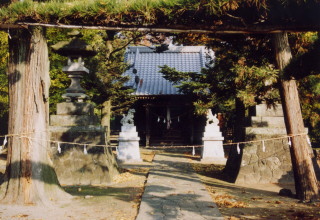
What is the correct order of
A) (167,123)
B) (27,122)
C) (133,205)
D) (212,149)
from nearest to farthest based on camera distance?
(27,122) → (133,205) → (212,149) → (167,123)

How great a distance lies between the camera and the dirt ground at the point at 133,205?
16.0 feet

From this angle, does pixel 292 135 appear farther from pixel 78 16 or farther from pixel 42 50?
pixel 42 50

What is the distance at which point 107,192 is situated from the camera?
6.89 meters

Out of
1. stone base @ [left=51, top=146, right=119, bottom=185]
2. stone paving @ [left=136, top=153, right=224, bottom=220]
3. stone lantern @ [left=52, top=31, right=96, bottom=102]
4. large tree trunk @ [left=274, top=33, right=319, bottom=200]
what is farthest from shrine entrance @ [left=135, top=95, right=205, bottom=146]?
large tree trunk @ [left=274, top=33, right=319, bottom=200]

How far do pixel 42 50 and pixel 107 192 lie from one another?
3.36 meters

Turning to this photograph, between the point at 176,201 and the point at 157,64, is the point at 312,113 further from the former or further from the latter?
the point at 157,64

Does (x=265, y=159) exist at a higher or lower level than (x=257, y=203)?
higher

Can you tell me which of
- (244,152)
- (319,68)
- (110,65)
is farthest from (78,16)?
(110,65)

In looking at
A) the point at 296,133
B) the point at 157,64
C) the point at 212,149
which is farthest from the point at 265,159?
the point at 157,64

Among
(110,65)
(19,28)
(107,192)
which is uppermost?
(110,65)

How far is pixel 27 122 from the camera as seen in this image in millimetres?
5457

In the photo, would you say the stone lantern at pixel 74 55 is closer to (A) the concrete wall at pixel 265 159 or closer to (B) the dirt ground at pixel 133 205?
(B) the dirt ground at pixel 133 205

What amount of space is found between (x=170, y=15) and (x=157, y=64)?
16.9 meters

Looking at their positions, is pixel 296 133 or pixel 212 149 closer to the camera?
pixel 296 133
